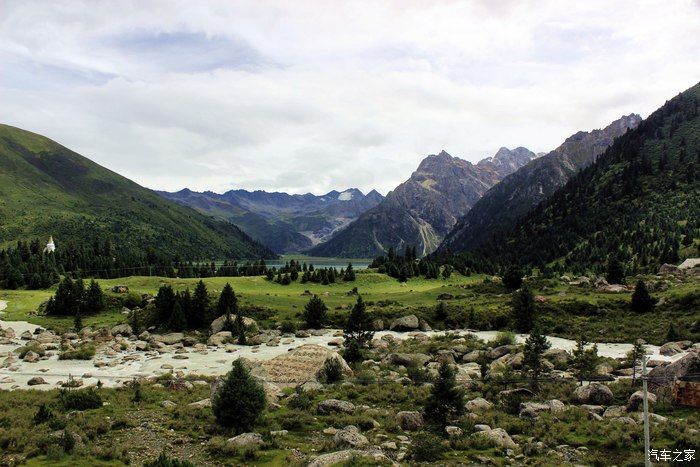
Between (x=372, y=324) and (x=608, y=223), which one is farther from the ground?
(x=608, y=223)

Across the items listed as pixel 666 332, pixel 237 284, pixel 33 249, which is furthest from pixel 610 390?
pixel 33 249

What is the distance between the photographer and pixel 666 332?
188 ft

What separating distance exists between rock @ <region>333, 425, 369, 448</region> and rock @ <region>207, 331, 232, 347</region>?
4636 cm

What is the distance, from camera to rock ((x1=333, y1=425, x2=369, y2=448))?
2686 centimetres

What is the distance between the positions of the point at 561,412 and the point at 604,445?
19.5 ft

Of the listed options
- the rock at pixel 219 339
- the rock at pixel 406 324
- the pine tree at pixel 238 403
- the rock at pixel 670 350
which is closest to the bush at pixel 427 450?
the pine tree at pixel 238 403

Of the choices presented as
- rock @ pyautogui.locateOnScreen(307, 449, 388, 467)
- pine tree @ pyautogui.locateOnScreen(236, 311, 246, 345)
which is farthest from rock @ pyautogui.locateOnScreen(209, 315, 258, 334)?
rock @ pyautogui.locateOnScreen(307, 449, 388, 467)

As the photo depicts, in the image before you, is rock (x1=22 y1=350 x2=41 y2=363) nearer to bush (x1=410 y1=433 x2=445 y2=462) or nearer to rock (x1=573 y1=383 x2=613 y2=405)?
bush (x1=410 y1=433 x2=445 y2=462)

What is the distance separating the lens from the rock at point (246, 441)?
2661 centimetres

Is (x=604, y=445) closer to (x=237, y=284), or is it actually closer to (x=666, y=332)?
(x=666, y=332)

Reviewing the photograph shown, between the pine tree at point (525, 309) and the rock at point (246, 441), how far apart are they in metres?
53.7

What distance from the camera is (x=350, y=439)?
2728 centimetres

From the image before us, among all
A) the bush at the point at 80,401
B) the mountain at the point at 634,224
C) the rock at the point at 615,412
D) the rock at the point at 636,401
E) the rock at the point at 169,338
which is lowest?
the rock at the point at 169,338

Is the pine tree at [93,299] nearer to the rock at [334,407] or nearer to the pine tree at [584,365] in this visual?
the rock at [334,407]
